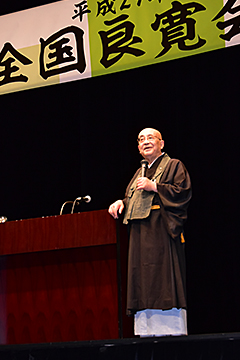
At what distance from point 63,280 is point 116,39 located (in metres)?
1.99

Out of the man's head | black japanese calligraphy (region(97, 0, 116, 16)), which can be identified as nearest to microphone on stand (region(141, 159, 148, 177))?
the man's head

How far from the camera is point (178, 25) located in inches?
159

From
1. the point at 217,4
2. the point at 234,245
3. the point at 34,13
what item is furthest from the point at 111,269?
the point at 34,13

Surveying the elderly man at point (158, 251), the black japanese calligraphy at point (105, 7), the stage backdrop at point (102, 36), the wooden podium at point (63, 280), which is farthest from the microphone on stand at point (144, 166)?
the black japanese calligraphy at point (105, 7)

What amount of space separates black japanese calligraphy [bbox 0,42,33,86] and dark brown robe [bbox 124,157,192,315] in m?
1.92

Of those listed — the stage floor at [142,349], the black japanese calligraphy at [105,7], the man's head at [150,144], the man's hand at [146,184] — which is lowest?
the stage floor at [142,349]

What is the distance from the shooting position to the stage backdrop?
3.94 metres

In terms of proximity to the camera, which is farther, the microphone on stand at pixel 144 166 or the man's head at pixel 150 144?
the man's head at pixel 150 144

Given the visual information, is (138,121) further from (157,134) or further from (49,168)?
(157,134)

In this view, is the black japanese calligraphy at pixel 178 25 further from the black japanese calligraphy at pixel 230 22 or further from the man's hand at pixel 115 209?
the man's hand at pixel 115 209

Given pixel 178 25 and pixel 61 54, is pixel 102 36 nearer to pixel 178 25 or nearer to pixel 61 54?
pixel 61 54

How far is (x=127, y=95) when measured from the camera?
15.9ft

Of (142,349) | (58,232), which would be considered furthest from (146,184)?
(142,349)

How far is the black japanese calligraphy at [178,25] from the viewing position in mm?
3979
